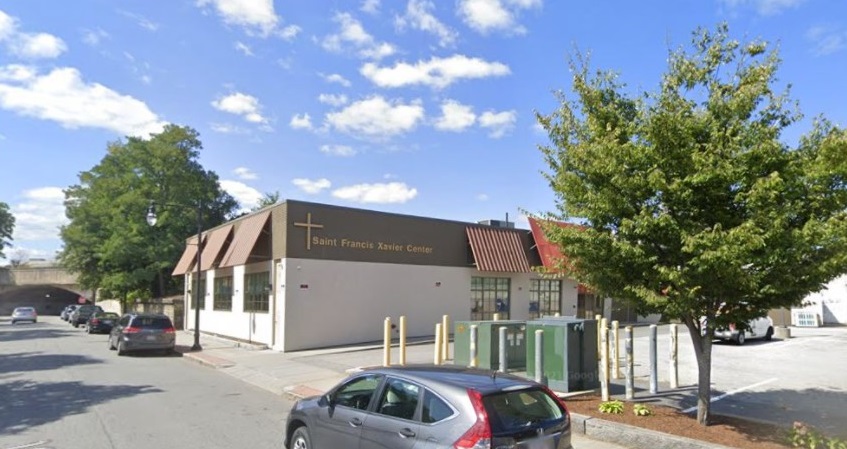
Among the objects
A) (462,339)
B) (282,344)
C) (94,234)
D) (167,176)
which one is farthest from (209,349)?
(94,234)

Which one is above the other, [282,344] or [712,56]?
[712,56]

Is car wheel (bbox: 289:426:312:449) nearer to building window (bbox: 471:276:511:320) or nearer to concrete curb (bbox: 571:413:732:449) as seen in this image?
concrete curb (bbox: 571:413:732:449)

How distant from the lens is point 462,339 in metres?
13.4

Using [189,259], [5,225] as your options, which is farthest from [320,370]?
[5,225]

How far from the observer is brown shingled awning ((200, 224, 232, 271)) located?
28416mm

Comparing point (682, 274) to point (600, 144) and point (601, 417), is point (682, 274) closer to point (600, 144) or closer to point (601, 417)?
point (600, 144)

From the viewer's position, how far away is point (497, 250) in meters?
28.0

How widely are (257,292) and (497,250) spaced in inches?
443

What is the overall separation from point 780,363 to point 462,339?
9.67m

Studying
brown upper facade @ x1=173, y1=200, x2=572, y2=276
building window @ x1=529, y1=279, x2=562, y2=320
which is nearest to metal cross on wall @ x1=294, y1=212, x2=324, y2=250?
brown upper facade @ x1=173, y1=200, x2=572, y2=276

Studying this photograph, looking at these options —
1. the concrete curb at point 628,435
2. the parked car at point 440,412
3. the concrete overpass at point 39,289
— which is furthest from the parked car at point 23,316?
the concrete curb at point 628,435

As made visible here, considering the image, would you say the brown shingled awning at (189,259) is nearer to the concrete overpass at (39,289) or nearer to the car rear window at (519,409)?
the car rear window at (519,409)

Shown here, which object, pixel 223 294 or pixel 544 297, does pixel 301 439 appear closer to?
pixel 223 294

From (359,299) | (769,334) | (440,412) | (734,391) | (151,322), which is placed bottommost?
(769,334)
